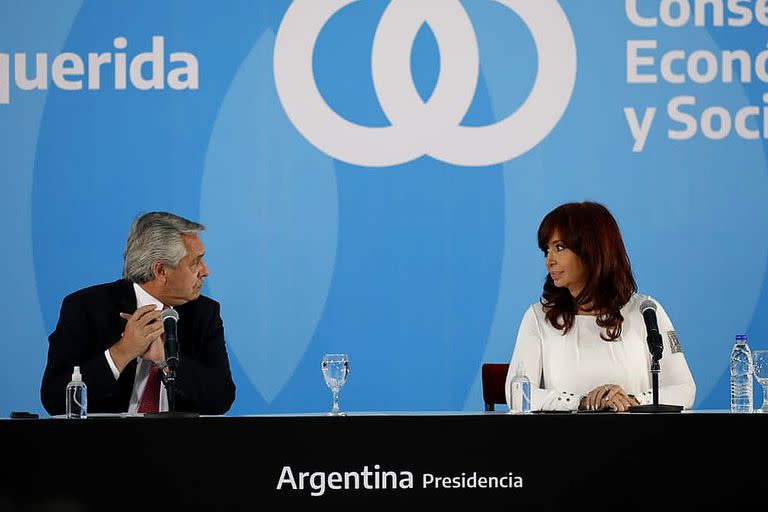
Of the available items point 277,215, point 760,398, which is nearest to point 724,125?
point 760,398

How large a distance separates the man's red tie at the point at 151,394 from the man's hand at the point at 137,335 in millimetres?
181

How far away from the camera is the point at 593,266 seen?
13.2ft

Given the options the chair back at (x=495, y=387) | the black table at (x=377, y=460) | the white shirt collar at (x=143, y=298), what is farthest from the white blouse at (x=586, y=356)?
the white shirt collar at (x=143, y=298)

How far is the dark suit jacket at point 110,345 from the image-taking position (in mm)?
3926

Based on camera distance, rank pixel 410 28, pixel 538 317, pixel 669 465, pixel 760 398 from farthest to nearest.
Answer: pixel 410 28 < pixel 760 398 < pixel 538 317 < pixel 669 465

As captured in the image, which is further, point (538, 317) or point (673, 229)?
point (673, 229)

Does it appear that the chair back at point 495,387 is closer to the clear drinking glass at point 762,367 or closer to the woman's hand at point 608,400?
the woman's hand at point 608,400

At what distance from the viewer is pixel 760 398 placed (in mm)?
5113

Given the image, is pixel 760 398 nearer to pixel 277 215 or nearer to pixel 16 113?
pixel 277 215

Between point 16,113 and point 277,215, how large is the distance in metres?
1.36

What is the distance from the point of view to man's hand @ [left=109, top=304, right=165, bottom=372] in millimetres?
3816

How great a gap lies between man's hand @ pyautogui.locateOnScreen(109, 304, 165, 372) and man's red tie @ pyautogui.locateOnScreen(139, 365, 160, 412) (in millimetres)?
181

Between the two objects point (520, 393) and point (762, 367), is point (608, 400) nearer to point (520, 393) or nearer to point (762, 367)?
point (520, 393)

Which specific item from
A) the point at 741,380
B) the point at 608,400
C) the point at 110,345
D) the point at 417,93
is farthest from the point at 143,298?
the point at 741,380
